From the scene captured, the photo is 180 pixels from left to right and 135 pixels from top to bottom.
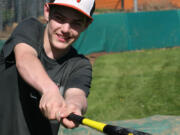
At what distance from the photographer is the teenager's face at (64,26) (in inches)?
93.1

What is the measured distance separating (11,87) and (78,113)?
787 mm

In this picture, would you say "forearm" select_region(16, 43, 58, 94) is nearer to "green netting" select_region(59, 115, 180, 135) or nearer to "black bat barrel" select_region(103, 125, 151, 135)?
"black bat barrel" select_region(103, 125, 151, 135)

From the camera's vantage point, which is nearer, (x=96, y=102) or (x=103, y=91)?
(x=96, y=102)

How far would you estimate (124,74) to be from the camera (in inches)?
358

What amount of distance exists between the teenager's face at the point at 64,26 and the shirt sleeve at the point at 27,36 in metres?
0.13

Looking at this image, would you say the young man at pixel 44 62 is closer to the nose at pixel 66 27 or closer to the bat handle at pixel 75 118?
the nose at pixel 66 27

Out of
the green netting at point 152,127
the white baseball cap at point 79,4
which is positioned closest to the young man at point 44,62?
the white baseball cap at point 79,4

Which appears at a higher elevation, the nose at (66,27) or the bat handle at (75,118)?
the nose at (66,27)

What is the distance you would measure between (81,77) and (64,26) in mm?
393

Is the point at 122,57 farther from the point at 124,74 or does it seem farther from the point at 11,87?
the point at 11,87

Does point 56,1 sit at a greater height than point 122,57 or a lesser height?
greater

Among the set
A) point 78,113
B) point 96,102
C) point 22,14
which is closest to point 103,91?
point 96,102

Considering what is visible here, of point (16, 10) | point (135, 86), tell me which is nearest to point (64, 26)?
point (135, 86)

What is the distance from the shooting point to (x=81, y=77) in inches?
95.6
